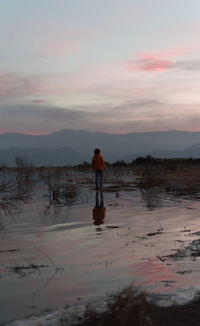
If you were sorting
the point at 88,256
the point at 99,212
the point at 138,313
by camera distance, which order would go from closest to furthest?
the point at 138,313
the point at 88,256
the point at 99,212

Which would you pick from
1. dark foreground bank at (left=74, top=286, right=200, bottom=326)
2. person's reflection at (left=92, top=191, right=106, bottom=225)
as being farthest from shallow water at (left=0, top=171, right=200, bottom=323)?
dark foreground bank at (left=74, top=286, right=200, bottom=326)

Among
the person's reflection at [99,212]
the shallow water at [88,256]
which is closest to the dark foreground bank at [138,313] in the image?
the shallow water at [88,256]

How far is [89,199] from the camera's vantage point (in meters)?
16.2

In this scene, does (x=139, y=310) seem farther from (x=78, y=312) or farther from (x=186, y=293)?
(x=186, y=293)

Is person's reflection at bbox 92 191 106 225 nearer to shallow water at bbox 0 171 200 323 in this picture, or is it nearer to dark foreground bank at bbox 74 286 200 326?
shallow water at bbox 0 171 200 323

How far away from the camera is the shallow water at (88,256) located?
5.16m

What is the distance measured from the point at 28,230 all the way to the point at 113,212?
147 inches

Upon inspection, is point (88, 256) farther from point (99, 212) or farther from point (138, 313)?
point (99, 212)

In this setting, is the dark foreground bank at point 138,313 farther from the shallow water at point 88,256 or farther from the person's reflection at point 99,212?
the person's reflection at point 99,212

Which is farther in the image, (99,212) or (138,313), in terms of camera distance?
(99,212)

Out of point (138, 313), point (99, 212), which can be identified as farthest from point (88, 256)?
point (99, 212)

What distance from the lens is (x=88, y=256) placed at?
6957 mm

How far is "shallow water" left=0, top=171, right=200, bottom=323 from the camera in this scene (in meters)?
5.16

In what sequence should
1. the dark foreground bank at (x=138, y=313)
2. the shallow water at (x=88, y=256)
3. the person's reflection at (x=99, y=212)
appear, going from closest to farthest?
the dark foreground bank at (x=138, y=313) → the shallow water at (x=88, y=256) → the person's reflection at (x=99, y=212)
